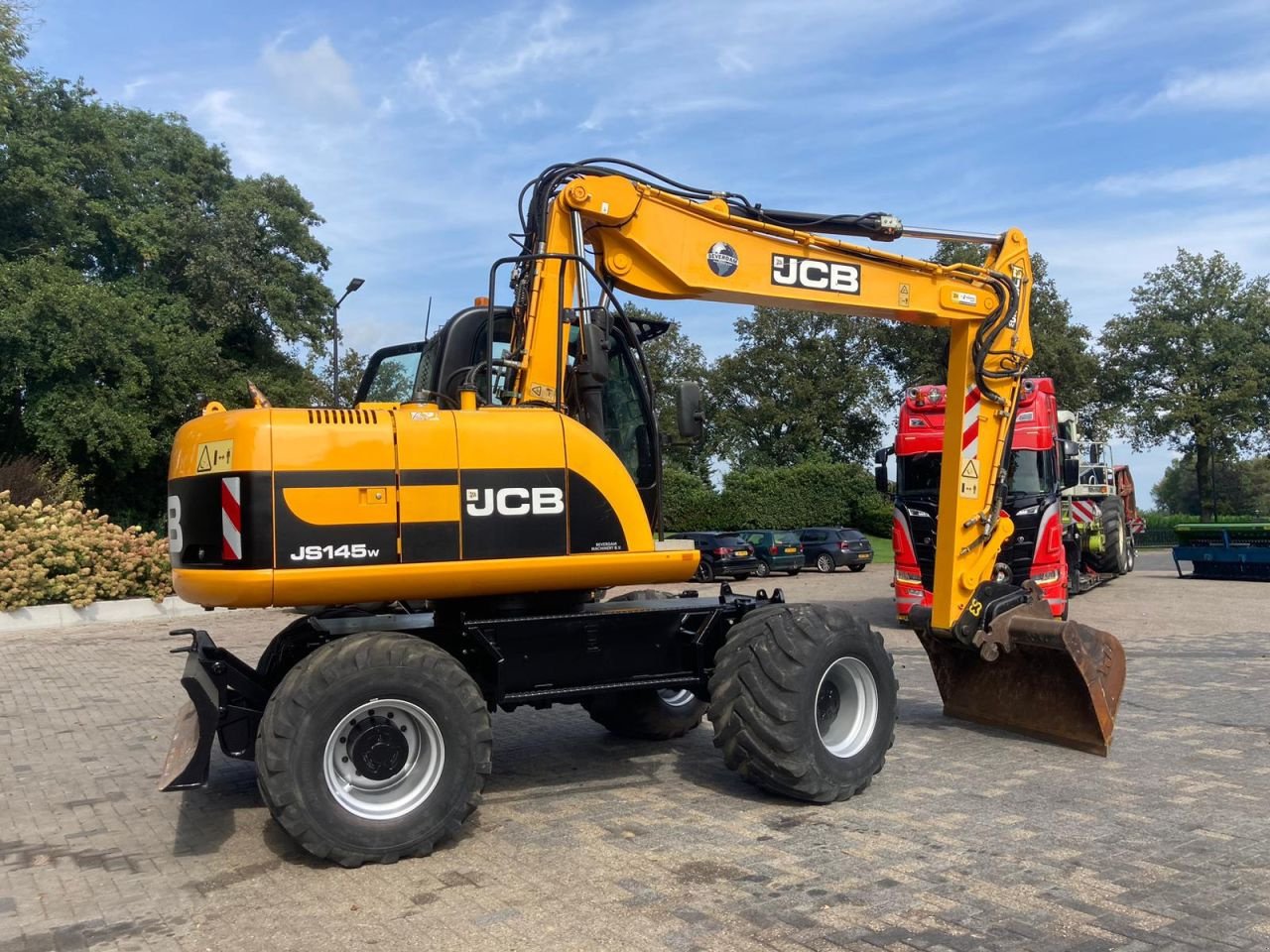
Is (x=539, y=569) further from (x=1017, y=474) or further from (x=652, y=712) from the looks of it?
(x=1017, y=474)

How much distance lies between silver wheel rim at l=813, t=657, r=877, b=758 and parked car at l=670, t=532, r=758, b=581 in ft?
73.4

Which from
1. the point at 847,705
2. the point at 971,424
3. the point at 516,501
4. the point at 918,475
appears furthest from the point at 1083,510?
the point at 516,501

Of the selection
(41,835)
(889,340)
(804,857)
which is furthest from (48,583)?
(889,340)

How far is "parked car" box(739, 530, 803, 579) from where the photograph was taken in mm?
30875

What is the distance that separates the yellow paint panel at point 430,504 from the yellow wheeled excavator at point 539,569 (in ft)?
0.04

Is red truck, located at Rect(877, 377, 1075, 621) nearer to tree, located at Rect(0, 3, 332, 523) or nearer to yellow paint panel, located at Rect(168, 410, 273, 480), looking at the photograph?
yellow paint panel, located at Rect(168, 410, 273, 480)

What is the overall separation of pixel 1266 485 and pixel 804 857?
98.6 meters

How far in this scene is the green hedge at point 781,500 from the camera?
Answer: 41281 mm

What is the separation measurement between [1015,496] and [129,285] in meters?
28.3

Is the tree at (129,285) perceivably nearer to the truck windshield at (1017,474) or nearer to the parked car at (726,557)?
the parked car at (726,557)

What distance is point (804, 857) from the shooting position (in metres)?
5.40

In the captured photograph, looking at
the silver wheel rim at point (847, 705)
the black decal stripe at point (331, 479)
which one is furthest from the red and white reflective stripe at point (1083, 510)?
the black decal stripe at point (331, 479)

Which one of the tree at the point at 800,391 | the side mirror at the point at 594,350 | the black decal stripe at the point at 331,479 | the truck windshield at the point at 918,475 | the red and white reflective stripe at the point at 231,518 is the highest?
the tree at the point at 800,391

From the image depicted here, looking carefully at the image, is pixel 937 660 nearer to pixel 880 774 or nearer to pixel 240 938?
pixel 880 774
